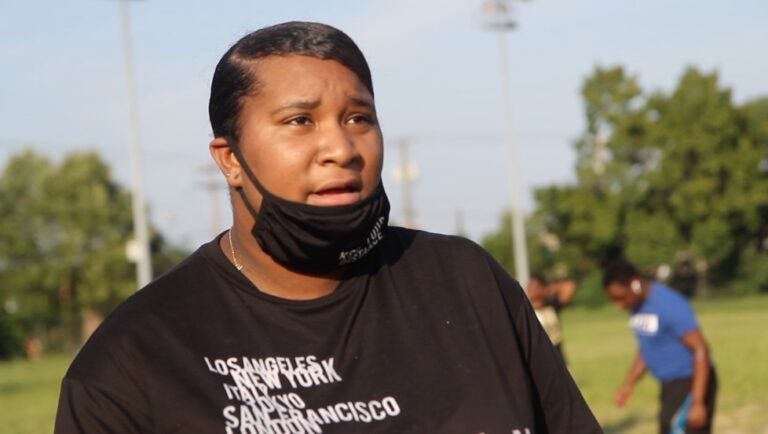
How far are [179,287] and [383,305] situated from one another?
379 millimetres

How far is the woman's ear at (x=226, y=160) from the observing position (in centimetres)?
277

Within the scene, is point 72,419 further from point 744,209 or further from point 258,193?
point 744,209

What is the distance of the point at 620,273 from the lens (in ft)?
41.0

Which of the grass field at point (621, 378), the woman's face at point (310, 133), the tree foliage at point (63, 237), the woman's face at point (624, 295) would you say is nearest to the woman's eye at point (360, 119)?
the woman's face at point (310, 133)

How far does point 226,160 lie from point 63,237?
82.9 metres

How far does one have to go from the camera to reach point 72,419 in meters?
2.52

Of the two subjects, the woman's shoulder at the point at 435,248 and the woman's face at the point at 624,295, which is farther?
the woman's face at the point at 624,295

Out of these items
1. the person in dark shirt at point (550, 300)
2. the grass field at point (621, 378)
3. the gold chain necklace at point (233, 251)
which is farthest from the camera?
the grass field at point (621, 378)

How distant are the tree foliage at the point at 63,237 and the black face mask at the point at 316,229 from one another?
78.7m

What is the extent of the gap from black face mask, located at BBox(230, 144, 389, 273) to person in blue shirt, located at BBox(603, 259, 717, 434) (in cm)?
936

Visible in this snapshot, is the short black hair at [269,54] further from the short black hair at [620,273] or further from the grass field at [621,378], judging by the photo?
the grass field at [621,378]

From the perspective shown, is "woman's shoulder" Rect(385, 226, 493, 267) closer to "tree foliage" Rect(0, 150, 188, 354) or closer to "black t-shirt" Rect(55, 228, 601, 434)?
"black t-shirt" Rect(55, 228, 601, 434)

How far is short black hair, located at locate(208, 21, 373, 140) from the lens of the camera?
269 centimetres

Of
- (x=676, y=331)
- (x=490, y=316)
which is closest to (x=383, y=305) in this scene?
(x=490, y=316)
